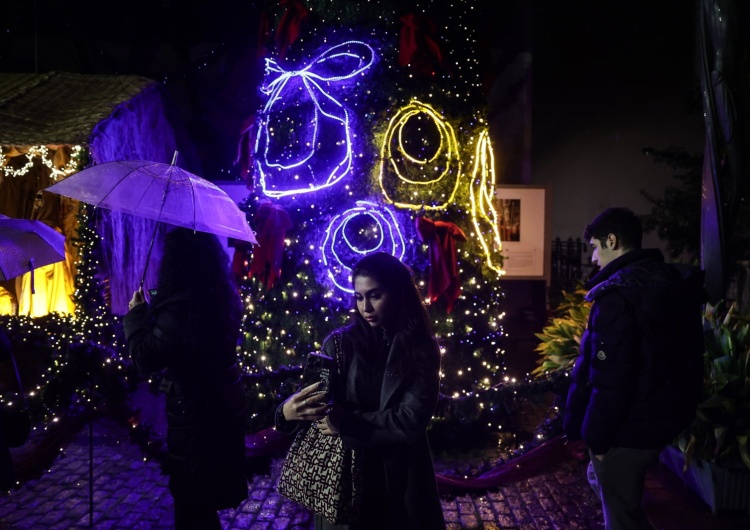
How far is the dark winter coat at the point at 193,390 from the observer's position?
316 centimetres

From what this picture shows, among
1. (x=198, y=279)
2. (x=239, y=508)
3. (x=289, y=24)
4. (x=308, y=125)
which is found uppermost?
(x=289, y=24)

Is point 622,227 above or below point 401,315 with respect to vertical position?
above

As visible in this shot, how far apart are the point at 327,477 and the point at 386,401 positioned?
41 centimetres

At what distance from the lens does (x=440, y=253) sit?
6770mm

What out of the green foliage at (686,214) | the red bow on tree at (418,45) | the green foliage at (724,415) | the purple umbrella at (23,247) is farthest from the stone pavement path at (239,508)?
the green foliage at (686,214)

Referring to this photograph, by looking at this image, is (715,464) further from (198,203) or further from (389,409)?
(198,203)

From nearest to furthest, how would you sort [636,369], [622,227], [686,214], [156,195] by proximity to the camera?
[636,369], [622,227], [156,195], [686,214]

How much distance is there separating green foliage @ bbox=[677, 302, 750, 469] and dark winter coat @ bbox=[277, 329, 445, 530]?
129 inches

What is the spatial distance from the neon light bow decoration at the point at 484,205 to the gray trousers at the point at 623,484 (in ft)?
13.2

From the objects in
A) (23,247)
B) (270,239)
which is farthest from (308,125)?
(23,247)

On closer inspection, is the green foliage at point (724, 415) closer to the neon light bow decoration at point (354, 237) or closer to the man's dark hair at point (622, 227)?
the man's dark hair at point (622, 227)

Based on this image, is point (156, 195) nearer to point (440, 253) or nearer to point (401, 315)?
point (401, 315)

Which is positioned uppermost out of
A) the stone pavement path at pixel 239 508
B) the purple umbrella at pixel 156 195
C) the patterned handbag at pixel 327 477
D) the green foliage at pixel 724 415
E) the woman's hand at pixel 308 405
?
the purple umbrella at pixel 156 195

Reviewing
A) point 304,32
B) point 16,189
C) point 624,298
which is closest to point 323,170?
point 304,32
